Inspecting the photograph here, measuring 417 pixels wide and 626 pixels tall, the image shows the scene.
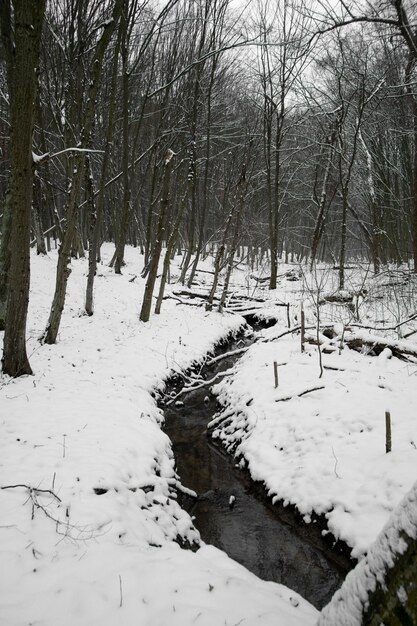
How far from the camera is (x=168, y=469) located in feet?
15.9

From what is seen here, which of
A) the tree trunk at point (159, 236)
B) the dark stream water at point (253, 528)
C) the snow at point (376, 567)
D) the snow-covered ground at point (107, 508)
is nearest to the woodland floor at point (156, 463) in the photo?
the snow-covered ground at point (107, 508)

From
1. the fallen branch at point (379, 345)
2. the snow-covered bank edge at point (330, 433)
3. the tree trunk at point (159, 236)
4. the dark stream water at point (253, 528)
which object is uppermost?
the tree trunk at point (159, 236)

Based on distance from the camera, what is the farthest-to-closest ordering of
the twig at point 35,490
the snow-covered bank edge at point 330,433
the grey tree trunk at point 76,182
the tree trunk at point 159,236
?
the tree trunk at point 159,236 → the grey tree trunk at point 76,182 → the snow-covered bank edge at point 330,433 → the twig at point 35,490

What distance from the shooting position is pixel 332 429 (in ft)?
16.9

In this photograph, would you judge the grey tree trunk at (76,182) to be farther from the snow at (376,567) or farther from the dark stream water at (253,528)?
the snow at (376,567)

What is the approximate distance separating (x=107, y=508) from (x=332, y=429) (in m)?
3.32

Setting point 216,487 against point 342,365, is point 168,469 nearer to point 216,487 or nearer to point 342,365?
point 216,487

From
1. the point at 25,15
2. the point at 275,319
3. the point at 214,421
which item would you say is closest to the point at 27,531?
the point at 214,421

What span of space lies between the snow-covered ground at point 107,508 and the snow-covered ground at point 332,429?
0.05m

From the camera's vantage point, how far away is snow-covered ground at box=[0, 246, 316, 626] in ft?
8.12

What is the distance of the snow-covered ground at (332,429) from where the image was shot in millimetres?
3904

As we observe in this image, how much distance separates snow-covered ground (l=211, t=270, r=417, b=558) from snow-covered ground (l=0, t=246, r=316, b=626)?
53mm

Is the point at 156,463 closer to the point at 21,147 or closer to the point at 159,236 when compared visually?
the point at 21,147

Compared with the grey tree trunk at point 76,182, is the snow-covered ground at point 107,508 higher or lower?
lower
